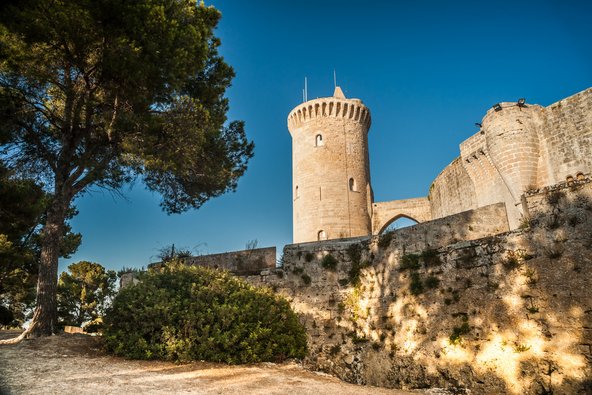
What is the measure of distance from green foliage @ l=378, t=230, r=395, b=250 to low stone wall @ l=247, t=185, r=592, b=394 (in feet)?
0.09

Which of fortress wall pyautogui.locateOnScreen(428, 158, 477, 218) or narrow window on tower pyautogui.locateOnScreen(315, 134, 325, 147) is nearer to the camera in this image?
fortress wall pyautogui.locateOnScreen(428, 158, 477, 218)

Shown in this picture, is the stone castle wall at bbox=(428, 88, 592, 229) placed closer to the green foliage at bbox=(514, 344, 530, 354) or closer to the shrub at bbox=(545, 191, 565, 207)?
the shrub at bbox=(545, 191, 565, 207)

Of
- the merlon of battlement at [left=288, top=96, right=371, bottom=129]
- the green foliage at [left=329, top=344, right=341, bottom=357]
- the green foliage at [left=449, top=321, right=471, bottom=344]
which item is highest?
the merlon of battlement at [left=288, top=96, right=371, bottom=129]

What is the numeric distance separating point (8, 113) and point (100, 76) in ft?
7.39

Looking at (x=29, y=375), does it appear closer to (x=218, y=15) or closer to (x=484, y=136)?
(x=218, y=15)

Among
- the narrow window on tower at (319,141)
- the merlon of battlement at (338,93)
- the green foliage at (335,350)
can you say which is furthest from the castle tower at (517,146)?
the merlon of battlement at (338,93)

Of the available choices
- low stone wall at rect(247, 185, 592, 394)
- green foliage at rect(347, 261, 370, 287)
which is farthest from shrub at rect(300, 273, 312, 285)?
green foliage at rect(347, 261, 370, 287)

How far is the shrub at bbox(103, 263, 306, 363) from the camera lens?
234 inches

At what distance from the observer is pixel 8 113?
8.62 metres

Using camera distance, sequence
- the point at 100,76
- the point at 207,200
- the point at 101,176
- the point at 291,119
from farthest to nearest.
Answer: the point at 291,119
the point at 207,200
the point at 101,176
the point at 100,76

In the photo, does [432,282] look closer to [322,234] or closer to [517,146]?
[517,146]

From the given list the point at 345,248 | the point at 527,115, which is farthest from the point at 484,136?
the point at 345,248

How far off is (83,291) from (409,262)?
73.9ft

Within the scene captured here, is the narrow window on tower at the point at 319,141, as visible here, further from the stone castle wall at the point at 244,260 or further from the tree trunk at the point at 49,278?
the tree trunk at the point at 49,278
